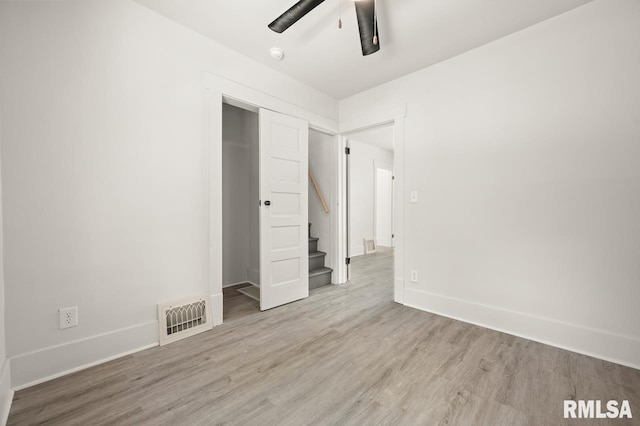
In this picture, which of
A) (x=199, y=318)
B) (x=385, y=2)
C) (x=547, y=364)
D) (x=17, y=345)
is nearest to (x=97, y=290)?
(x=17, y=345)

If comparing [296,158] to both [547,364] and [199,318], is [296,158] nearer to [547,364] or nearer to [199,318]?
[199,318]

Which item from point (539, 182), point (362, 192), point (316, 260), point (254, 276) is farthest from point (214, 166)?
point (362, 192)

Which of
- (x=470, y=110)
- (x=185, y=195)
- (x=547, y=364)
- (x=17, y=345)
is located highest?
(x=470, y=110)

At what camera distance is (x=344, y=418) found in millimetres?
1293

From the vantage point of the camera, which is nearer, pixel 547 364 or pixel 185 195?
pixel 547 364

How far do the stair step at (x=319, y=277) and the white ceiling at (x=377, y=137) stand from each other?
9.26 ft

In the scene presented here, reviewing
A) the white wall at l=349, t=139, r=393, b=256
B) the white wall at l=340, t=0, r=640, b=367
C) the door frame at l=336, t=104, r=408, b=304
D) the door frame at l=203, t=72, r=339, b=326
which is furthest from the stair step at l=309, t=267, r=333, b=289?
the white wall at l=349, t=139, r=393, b=256

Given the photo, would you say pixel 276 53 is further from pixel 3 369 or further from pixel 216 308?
pixel 3 369

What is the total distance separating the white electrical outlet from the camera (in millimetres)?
1651

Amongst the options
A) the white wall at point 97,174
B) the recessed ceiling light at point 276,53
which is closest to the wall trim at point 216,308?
the white wall at point 97,174

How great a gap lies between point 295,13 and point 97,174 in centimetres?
169

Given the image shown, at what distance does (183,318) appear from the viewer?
2.14 m

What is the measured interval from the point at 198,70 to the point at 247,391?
2.46 meters

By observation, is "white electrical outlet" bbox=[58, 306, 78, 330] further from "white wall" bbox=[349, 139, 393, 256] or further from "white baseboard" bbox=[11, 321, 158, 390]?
"white wall" bbox=[349, 139, 393, 256]
